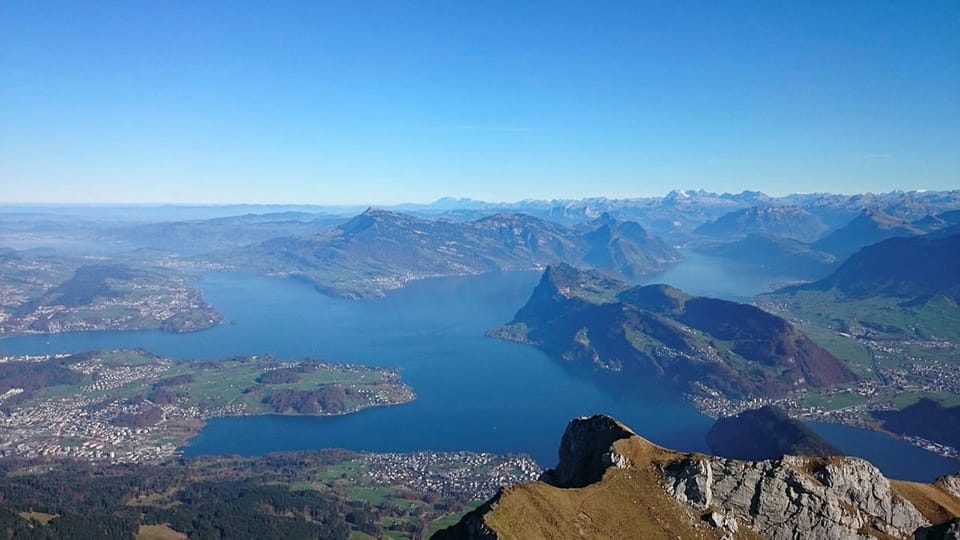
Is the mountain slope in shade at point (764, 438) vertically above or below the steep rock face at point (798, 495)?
below

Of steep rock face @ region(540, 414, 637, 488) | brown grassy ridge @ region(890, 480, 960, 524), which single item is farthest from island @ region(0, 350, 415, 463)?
brown grassy ridge @ region(890, 480, 960, 524)

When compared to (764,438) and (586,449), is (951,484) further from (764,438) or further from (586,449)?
(764,438)

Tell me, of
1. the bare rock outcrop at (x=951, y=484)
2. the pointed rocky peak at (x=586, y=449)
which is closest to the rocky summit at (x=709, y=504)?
the pointed rocky peak at (x=586, y=449)

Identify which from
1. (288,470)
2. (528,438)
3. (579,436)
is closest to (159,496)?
(288,470)

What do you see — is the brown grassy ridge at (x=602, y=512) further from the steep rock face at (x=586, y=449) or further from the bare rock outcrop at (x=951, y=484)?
the bare rock outcrop at (x=951, y=484)

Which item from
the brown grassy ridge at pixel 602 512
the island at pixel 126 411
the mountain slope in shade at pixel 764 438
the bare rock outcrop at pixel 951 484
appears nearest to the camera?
the brown grassy ridge at pixel 602 512
